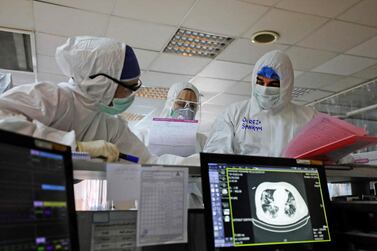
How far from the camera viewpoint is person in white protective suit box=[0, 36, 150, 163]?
43.1 inches

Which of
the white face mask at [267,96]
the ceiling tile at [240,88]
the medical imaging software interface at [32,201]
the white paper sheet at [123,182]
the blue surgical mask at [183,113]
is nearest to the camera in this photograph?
the medical imaging software interface at [32,201]

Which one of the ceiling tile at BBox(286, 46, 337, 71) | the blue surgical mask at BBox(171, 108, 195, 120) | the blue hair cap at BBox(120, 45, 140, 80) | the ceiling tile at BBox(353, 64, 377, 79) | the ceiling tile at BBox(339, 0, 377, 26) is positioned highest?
the ceiling tile at BBox(286, 46, 337, 71)

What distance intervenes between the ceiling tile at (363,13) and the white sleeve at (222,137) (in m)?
1.82

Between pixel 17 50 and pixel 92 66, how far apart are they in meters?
2.88

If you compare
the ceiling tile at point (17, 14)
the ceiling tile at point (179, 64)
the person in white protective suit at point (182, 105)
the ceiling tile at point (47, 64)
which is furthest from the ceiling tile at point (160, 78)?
the person in white protective suit at point (182, 105)

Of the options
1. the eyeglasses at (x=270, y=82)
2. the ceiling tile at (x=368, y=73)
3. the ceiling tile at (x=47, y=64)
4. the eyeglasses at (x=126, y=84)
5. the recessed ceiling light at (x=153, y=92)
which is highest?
the recessed ceiling light at (x=153, y=92)

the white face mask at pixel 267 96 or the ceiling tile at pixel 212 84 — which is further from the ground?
the ceiling tile at pixel 212 84

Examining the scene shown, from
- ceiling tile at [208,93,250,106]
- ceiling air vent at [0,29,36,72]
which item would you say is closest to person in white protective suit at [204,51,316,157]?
ceiling air vent at [0,29,36,72]

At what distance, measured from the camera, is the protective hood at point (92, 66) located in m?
1.27

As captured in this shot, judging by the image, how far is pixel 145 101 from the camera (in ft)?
18.4

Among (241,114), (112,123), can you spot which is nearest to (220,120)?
(241,114)

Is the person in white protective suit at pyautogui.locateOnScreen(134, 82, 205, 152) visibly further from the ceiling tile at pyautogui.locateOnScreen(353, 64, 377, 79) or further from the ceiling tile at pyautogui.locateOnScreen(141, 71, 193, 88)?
the ceiling tile at pyautogui.locateOnScreen(353, 64, 377, 79)

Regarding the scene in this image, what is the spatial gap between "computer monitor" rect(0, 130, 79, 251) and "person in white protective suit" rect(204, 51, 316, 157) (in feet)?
3.60

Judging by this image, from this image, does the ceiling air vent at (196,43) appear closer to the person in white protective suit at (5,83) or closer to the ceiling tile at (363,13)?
the ceiling tile at (363,13)
